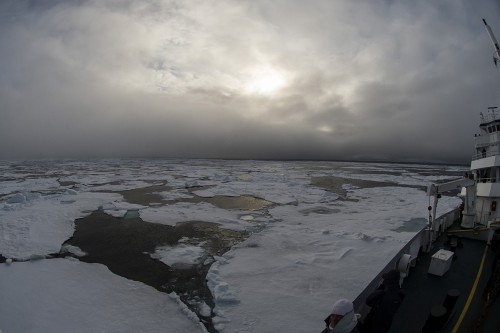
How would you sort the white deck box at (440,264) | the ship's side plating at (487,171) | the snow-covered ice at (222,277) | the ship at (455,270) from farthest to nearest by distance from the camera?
the ship's side plating at (487,171), the white deck box at (440,264), the snow-covered ice at (222,277), the ship at (455,270)

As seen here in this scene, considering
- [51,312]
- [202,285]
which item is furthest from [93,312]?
[202,285]

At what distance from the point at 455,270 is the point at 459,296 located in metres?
1.15

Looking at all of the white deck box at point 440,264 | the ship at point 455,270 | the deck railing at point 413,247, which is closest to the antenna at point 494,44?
the ship at point 455,270

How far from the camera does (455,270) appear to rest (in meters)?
5.86

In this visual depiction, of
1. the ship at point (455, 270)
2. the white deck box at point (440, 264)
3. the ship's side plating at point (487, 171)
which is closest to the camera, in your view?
the ship at point (455, 270)

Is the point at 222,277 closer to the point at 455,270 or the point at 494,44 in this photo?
the point at 455,270

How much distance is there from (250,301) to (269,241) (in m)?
3.95

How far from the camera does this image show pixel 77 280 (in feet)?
22.4

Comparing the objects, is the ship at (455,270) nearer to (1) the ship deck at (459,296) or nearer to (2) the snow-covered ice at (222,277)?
(1) the ship deck at (459,296)

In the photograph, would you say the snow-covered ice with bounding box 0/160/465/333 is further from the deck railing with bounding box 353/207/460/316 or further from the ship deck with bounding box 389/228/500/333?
the ship deck with bounding box 389/228/500/333

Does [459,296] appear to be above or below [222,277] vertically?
above

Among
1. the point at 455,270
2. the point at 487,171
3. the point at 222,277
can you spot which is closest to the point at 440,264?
the point at 455,270

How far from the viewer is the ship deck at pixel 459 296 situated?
4082mm

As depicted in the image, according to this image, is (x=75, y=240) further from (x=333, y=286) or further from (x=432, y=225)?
(x=432, y=225)
